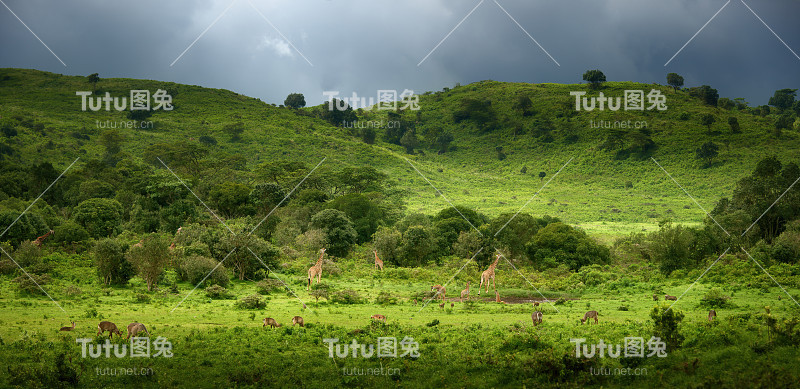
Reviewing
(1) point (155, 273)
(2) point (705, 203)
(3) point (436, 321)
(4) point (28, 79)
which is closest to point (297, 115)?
(4) point (28, 79)

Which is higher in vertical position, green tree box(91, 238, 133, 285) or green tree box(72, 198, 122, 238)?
green tree box(72, 198, 122, 238)

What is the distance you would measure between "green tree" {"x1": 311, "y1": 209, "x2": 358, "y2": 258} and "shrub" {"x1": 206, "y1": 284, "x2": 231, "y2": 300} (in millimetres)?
17971

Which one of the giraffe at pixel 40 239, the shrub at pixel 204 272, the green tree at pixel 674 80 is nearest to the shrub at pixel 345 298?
the shrub at pixel 204 272

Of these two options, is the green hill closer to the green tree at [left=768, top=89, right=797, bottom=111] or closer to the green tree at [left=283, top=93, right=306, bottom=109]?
the green tree at [left=283, top=93, right=306, bottom=109]

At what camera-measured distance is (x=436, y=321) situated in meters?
22.0


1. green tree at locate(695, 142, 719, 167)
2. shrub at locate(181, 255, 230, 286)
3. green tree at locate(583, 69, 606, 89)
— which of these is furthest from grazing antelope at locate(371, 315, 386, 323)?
green tree at locate(583, 69, 606, 89)

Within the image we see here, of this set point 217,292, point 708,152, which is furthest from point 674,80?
point 217,292

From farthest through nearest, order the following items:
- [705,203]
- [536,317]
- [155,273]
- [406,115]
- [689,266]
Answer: [406,115], [705,203], [689,266], [155,273], [536,317]

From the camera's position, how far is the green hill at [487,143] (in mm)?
90312

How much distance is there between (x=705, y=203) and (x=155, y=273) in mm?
78779

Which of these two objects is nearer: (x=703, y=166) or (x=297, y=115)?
(x=703, y=166)

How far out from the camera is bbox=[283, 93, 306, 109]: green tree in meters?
157

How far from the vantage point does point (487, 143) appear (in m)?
130

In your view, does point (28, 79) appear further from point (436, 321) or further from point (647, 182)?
point (436, 321)
